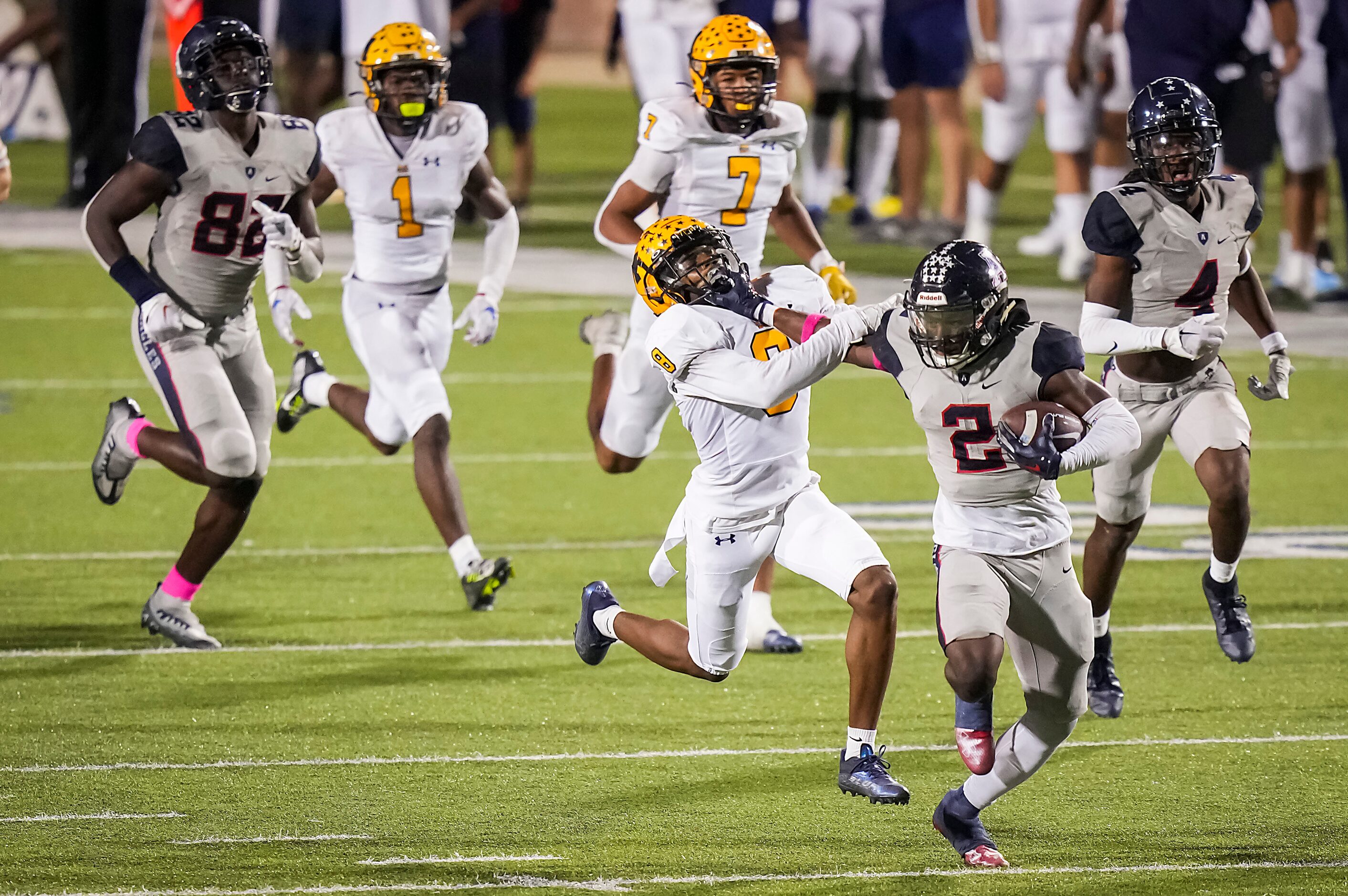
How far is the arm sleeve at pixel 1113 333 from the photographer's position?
5.62 meters

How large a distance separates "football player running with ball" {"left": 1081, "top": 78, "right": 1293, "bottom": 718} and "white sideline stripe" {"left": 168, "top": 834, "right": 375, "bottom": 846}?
2.20 meters

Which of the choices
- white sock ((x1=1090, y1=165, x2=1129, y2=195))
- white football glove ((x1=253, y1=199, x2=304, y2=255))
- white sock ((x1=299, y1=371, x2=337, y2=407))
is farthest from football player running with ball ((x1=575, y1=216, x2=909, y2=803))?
white sock ((x1=1090, y1=165, x2=1129, y2=195))

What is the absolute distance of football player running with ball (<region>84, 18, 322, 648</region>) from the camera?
21.5 ft

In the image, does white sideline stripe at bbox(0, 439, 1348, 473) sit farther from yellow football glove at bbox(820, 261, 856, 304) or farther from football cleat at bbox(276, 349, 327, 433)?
yellow football glove at bbox(820, 261, 856, 304)

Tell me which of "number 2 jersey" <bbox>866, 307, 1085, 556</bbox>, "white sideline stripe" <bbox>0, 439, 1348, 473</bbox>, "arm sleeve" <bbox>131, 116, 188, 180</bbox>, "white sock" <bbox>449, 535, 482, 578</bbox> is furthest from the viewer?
"white sideline stripe" <bbox>0, 439, 1348, 473</bbox>

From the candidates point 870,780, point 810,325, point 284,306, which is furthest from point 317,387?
point 870,780

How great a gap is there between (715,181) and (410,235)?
4.02 ft

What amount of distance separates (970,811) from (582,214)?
489 inches

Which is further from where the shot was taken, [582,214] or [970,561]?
[582,214]

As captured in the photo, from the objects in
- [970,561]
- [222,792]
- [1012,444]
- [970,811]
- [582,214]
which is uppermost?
[1012,444]

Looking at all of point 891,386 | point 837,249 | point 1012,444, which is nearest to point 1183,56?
point 891,386

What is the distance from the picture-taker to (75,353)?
11.8 meters

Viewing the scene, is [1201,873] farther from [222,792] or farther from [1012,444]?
[222,792]

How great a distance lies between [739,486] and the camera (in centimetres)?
523
